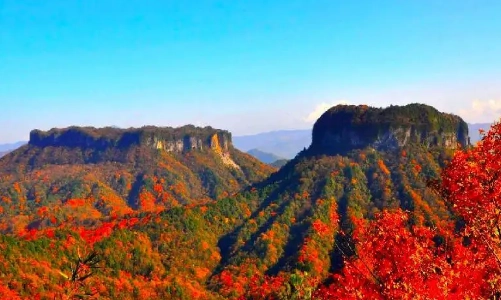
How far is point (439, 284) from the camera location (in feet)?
77.3

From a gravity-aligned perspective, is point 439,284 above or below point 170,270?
above

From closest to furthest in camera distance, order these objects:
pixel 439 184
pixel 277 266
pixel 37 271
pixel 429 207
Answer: pixel 439 184 < pixel 37 271 < pixel 277 266 < pixel 429 207

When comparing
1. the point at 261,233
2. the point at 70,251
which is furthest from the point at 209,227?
the point at 70,251

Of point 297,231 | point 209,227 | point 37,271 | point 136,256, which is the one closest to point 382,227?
point 37,271

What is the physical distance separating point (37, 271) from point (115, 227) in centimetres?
5676

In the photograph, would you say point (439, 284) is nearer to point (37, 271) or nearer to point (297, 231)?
point (37, 271)

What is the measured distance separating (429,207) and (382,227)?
163071 mm

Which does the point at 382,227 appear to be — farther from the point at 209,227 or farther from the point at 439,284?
the point at 209,227

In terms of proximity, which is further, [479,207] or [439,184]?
[439,184]

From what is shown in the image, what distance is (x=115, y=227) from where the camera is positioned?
599ft

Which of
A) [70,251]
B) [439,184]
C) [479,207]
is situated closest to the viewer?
[479,207]

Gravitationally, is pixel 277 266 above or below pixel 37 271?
below

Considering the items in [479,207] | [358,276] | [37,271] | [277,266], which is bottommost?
[277,266]

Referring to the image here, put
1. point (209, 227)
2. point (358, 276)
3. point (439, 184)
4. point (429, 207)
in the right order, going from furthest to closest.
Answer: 1. point (209, 227)
2. point (429, 207)
3. point (358, 276)
4. point (439, 184)
